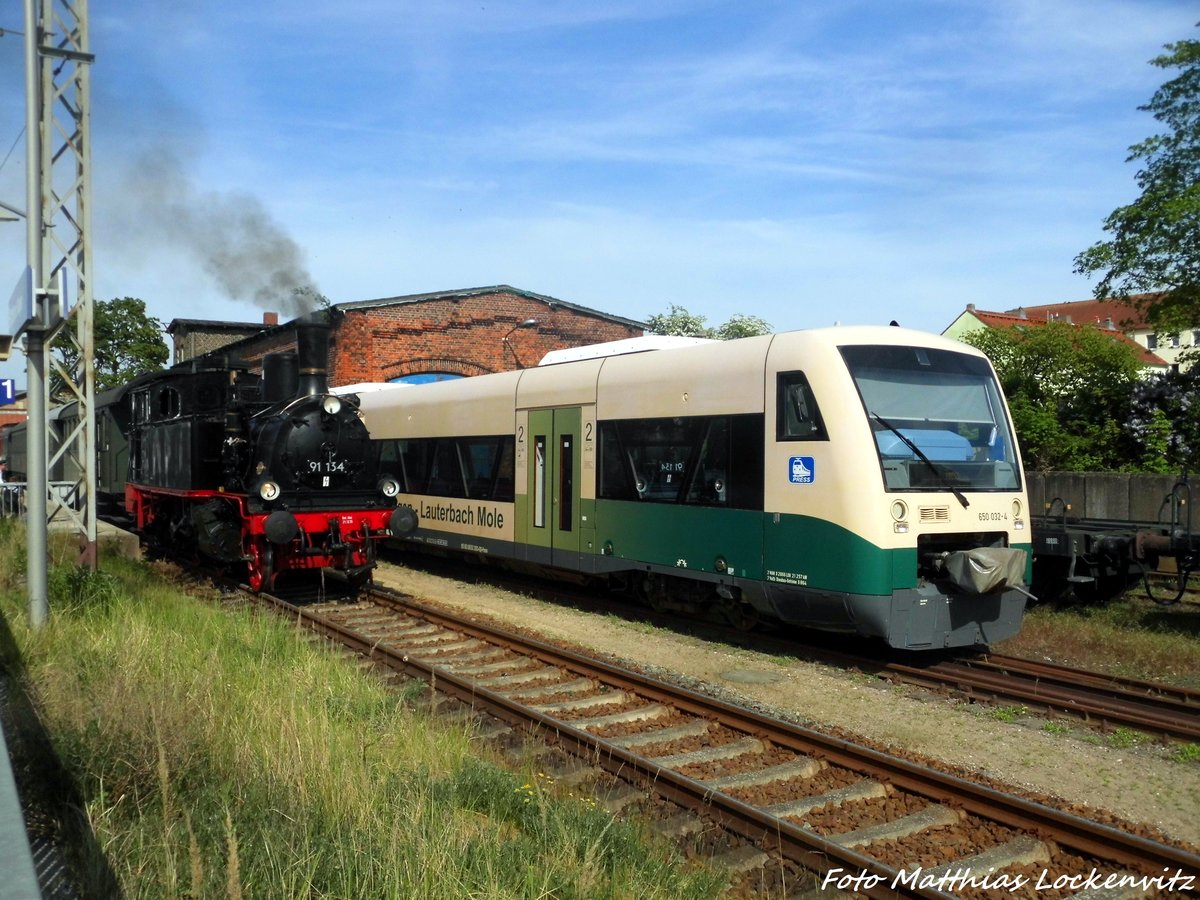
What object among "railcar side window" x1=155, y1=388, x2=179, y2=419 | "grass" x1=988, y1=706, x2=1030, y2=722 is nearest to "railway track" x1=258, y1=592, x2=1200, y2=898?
"grass" x1=988, y1=706, x2=1030, y2=722

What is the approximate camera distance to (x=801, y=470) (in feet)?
28.8

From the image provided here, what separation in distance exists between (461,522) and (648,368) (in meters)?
4.82

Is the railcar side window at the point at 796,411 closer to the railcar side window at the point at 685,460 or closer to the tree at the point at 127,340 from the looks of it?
the railcar side window at the point at 685,460

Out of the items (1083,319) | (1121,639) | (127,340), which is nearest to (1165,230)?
(1121,639)

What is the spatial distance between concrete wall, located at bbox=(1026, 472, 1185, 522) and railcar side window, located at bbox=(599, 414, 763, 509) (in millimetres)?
7404

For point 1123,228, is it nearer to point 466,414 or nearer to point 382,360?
point 466,414

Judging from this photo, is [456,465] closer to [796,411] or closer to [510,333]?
[796,411]

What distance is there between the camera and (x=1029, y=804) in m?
5.17

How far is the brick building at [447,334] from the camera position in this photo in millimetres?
24656

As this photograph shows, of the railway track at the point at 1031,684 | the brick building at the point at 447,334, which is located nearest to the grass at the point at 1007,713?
the railway track at the point at 1031,684

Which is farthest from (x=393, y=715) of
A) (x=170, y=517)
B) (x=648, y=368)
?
(x=170, y=517)

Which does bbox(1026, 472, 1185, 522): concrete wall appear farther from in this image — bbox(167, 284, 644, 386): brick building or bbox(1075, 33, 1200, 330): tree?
bbox(167, 284, 644, 386): brick building

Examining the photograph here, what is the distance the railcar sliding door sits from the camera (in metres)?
11.9

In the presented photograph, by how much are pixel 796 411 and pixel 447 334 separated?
18.4 metres
